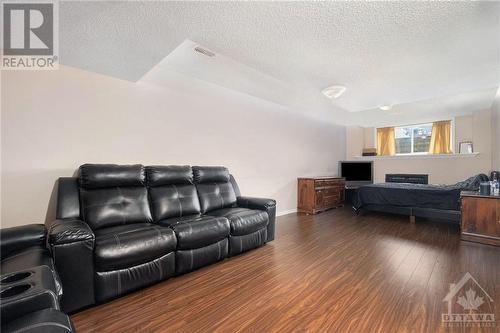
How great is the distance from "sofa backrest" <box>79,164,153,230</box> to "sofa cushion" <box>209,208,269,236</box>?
86cm

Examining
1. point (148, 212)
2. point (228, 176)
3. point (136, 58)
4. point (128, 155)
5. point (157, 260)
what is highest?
point (136, 58)

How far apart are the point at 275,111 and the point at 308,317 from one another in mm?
4010

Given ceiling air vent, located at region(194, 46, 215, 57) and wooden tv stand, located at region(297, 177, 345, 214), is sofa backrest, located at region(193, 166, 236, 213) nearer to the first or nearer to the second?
ceiling air vent, located at region(194, 46, 215, 57)

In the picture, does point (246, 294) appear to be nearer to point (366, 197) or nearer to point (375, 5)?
point (375, 5)

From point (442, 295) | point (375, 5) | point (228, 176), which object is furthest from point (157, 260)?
point (375, 5)

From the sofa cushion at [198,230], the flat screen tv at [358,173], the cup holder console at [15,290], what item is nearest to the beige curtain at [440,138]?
the flat screen tv at [358,173]

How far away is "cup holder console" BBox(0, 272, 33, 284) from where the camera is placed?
1109mm

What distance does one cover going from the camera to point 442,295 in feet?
5.95

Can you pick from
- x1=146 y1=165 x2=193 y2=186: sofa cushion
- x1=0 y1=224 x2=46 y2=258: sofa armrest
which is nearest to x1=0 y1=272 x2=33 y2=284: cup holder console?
x1=0 y1=224 x2=46 y2=258: sofa armrest


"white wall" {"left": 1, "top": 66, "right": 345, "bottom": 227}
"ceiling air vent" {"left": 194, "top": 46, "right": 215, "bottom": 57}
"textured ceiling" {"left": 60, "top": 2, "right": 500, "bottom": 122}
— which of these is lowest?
"white wall" {"left": 1, "top": 66, "right": 345, "bottom": 227}

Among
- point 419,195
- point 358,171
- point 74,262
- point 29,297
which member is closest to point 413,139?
point 358,171

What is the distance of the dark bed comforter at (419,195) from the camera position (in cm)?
386

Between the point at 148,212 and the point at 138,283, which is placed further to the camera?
the point at 148,212

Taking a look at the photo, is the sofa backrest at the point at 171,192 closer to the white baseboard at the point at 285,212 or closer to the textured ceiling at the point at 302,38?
the textured ceiling at the point at 302,38
